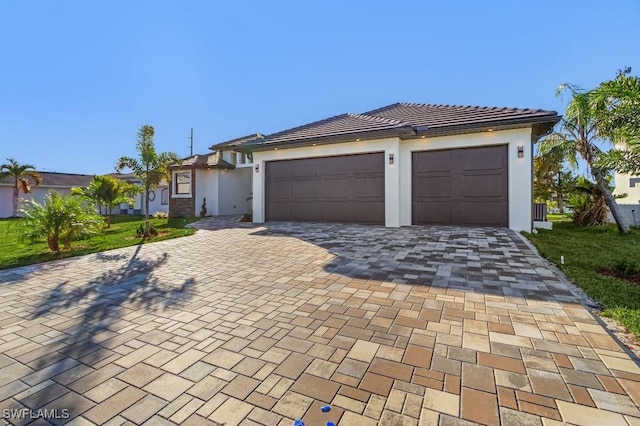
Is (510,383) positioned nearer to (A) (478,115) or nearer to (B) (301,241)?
(B) (301,241)

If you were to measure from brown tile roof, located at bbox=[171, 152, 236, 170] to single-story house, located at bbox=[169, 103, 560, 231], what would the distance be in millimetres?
4172

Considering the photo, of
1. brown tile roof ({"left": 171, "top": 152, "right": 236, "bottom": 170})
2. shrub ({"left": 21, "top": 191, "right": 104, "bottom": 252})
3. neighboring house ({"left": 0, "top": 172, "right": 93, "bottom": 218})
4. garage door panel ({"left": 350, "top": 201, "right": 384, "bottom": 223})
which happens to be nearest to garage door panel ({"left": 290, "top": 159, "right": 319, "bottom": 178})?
garage door panel ({"left": 350, "top": 201, "right": 384, "bottom": 223})

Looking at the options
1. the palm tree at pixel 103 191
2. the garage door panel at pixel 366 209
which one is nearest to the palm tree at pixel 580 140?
the garage door panel at pixel 366 209

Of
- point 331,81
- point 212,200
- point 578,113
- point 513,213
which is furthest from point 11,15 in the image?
point 578,113

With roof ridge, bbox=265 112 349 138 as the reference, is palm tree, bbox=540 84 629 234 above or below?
below

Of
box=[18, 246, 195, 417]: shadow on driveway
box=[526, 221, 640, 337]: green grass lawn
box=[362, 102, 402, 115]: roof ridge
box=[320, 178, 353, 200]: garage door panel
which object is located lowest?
box=[18, 246, 195, 417]: shadow on driveway

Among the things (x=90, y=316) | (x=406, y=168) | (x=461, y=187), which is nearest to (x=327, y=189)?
(x=406, y=168)

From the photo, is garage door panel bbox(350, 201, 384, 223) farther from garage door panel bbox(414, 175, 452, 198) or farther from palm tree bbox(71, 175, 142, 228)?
palm tree bbox(71, 175, 142, 228)

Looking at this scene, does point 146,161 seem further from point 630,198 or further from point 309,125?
point 630,198

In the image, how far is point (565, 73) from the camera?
11.9 metres

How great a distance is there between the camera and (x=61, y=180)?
25.8m

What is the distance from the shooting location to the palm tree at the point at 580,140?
10609 millimetres

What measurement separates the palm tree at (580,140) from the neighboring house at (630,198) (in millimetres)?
4724

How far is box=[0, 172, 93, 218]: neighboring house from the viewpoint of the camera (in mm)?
21519
